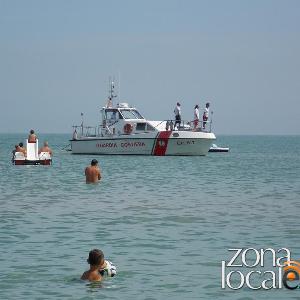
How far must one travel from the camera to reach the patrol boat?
5512 centimetres

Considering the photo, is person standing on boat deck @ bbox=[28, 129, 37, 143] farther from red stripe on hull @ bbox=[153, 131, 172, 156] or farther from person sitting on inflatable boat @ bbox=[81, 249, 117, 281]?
person sitting on inflatable boat @ bbox=[81, 249, 117, 281]

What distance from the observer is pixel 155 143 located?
183ft

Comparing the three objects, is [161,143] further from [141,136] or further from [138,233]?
[138,233]

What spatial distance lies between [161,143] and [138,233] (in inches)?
1457

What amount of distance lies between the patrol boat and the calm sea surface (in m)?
18.1

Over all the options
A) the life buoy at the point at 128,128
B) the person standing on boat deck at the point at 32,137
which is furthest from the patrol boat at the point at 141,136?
the person standing on boat deck at the point at 32,137

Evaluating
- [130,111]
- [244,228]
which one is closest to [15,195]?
[244,228]

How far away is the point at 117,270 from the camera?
14.7 metres

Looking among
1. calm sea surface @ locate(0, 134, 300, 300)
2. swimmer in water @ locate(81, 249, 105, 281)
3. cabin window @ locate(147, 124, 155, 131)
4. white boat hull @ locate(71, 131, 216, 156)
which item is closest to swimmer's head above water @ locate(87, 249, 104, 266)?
swimmer in water @ locate(81, 249, 105, 281)

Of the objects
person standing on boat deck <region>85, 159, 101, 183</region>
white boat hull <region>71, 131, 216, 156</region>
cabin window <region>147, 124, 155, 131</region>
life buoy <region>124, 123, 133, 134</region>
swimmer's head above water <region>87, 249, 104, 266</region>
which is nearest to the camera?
swimmer's head above water <region>87, 249, 104, 266</region>

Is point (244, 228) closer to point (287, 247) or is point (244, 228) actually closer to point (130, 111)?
point (287, 247)

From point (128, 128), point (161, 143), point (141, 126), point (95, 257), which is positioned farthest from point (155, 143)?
point (95, 257)

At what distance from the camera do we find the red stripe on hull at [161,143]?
54.9 meters

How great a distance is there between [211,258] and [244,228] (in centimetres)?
455
